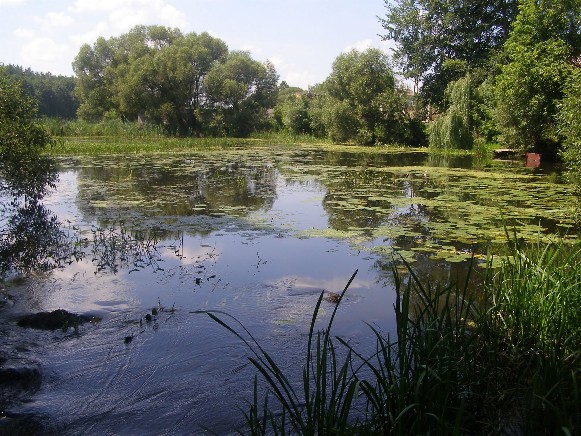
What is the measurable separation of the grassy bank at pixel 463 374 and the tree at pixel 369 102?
85.4 ft

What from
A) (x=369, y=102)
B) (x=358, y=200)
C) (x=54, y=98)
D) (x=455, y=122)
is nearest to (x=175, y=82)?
(x=369, y=102)

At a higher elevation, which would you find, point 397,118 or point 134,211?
point 397,118

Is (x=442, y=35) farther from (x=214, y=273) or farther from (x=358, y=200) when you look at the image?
(x=214, y=273)

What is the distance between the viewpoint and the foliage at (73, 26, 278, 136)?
3366 centimetres

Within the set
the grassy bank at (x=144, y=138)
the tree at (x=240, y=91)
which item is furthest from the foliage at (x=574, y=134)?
the tree at (x=240, y=91)

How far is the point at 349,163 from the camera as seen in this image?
17875 mm

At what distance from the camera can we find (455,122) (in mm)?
22703

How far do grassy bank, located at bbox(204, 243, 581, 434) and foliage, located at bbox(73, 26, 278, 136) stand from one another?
3304 cm

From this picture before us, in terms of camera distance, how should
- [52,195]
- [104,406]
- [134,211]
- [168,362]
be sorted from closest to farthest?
[104,406] < [168,362] < [134,211] < [52,195]

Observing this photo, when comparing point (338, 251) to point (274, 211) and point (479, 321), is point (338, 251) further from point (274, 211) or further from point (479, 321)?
point (479, 321)

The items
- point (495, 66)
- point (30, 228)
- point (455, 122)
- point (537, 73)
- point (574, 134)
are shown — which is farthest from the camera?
point (495, 66)

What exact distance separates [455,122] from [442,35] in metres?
8.26

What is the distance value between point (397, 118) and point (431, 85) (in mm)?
2955

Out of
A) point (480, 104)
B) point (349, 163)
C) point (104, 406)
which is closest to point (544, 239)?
point (104, 406)
